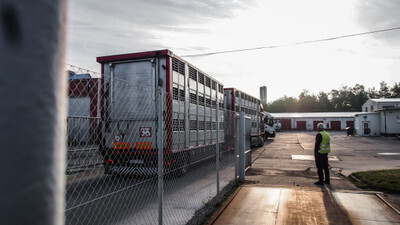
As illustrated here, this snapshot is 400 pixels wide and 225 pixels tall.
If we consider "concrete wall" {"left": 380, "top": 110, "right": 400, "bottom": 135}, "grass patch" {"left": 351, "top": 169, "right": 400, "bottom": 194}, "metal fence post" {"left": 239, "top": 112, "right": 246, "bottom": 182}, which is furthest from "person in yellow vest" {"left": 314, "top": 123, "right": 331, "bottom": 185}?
"concrete wall" {"left": 380, "top": 110, "right": 400, "bottom": 135}

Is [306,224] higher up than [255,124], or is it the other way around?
[255,124]

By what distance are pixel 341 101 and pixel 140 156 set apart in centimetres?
10369

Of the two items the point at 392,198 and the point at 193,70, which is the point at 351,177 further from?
the point at 193,70

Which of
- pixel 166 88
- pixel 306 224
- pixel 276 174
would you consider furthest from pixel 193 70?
pixel 306 224

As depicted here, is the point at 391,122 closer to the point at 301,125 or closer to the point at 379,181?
the point at 301,125

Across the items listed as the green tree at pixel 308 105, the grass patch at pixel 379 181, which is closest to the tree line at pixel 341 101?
the green tree at pixel 308 105

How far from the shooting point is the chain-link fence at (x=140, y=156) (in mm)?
5617

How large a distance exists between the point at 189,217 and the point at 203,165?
6.60 metres

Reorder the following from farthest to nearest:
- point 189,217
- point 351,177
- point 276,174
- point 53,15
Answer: point 276,174 < point 351,177 < point 189,217 < point 53,15

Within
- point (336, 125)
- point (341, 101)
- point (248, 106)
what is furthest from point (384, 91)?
point (248, 106)

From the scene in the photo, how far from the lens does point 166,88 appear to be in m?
8.80

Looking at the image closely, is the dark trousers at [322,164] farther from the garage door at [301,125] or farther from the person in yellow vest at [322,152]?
the garage door at [301,125]

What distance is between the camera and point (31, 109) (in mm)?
508

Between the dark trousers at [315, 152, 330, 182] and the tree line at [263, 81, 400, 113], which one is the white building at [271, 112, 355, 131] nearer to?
the tree line at [263, 81, 400, 113]
